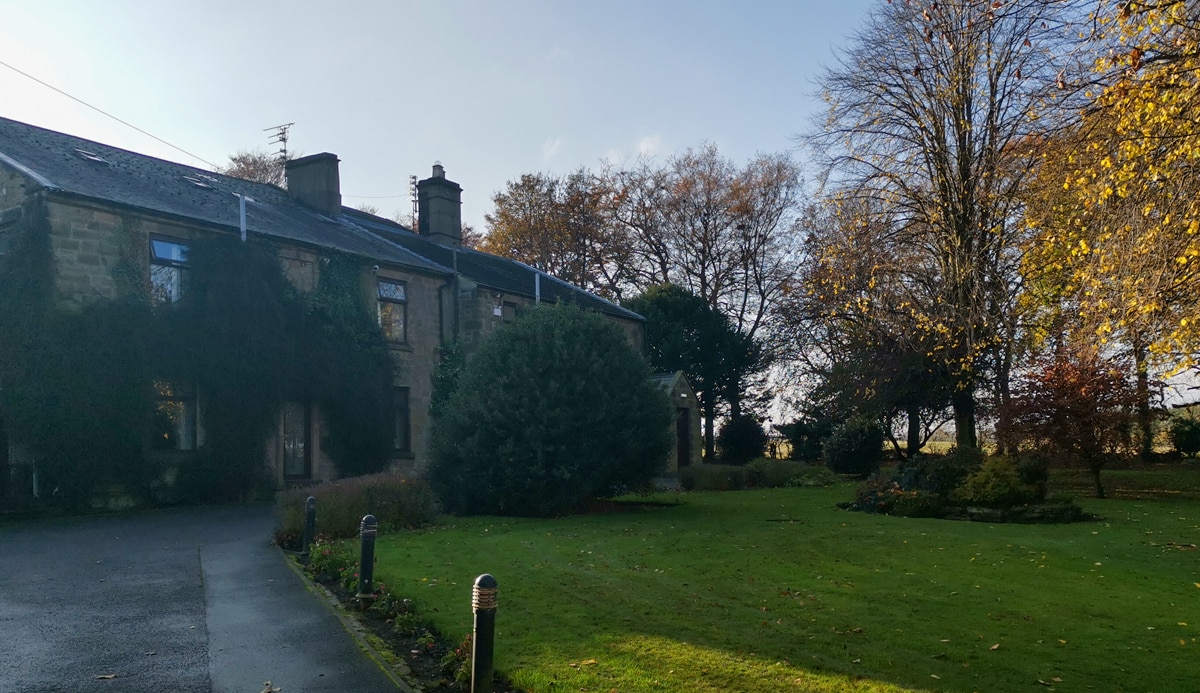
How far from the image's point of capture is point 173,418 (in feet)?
74.3

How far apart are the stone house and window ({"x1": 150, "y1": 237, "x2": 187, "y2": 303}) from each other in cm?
3

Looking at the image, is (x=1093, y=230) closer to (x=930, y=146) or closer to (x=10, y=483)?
(x=930, y=146)

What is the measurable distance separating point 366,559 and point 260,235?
16.3 m

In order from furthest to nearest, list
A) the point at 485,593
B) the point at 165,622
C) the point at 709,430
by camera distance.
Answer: the point at 709,430 → the point at 165,622 → the point at 485,593

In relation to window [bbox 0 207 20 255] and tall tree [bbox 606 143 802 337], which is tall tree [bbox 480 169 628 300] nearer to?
tall tree [bbox 606 143 802 337]

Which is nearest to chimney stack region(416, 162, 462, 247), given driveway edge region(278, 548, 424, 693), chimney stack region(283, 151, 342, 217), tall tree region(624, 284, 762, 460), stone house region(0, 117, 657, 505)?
stone house region(0, 117, 657, 505)

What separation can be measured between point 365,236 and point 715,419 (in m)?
23.7

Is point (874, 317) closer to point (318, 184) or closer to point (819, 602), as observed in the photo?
point (819, 602)

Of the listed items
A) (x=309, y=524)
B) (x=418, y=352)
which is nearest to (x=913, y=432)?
(x=418, y=352)

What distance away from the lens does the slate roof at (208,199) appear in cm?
2216

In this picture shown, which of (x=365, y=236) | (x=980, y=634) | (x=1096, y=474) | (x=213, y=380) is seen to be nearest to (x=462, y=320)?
(x=365, y=236)

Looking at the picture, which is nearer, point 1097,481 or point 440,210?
point 1097,481

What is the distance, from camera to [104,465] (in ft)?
67.7

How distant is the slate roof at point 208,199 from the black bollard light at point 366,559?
14.2 m
